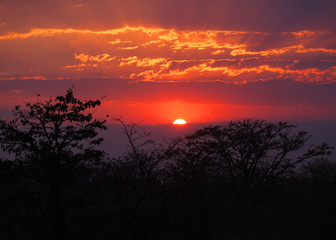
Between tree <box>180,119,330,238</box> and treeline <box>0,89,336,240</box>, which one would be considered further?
tree <box>180,119,330,238</box>

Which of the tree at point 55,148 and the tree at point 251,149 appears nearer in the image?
the tree at point 55,148

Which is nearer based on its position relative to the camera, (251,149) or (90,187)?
(90,187)

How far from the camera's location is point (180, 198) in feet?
71.9

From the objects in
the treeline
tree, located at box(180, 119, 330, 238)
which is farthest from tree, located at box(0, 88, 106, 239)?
tree, located at box(180, 119, 330, 238)

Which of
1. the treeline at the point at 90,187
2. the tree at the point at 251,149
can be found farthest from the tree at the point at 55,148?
the tree at the point at 251,149

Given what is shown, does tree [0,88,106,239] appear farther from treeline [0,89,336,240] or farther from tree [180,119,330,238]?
tree [180,119,330,238]

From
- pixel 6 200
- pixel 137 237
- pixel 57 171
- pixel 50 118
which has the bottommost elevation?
pixel 137 237

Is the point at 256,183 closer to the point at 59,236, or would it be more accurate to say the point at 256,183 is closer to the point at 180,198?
the point at 180,198

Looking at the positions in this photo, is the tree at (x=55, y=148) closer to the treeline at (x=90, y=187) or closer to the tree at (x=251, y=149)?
the treeline at (x=90, y=187)

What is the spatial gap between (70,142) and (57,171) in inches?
75.2

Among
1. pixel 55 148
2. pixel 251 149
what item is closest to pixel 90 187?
pixel 55 148

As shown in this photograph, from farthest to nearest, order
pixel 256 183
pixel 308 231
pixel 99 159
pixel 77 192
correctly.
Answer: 1. pixel 256 183
2. pixel 308 231
3. pixel 77 192
4. pixel 99 159

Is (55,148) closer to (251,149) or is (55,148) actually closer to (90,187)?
(90,187)

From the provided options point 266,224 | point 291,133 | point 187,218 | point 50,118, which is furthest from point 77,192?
point 291,133
